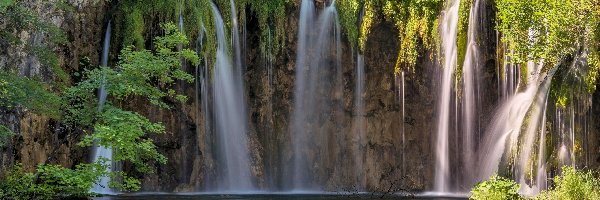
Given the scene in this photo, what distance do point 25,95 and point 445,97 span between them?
44.3 feet

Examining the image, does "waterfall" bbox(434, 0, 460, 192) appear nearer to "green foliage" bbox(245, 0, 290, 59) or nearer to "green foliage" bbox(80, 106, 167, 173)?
"green foliage" bbox(245, 0, 290, 59)

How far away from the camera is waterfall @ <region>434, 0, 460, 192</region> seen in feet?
71.7

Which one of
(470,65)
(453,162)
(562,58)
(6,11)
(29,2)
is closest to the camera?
(6,11)

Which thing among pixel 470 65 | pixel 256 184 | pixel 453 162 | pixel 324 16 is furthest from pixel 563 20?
pixel 256 184

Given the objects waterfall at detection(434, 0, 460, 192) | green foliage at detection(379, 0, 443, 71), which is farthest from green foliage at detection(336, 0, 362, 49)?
waterfall at detection(434, 0, 460, 192)

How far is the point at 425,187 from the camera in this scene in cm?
2400

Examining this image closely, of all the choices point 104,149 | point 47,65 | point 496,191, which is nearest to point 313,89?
point 104,149

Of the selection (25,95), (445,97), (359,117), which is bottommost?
(25,95)

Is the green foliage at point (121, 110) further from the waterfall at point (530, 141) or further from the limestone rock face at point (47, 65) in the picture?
the waterfall at point (530, 141)

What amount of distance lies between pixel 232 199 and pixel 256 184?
199 inches

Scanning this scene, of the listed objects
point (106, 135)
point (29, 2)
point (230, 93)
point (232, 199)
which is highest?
point (29, 2)

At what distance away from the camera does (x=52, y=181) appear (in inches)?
575

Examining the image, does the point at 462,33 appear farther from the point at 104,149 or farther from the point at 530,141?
the point at 104,149

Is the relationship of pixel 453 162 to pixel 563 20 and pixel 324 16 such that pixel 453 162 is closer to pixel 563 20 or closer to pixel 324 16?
pixel 324 16
